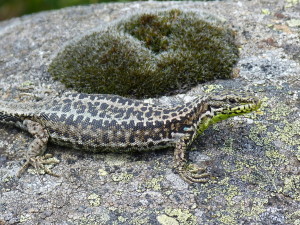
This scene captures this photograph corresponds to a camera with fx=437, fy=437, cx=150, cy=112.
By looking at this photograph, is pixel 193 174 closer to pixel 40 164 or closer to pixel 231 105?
pixel 231 105

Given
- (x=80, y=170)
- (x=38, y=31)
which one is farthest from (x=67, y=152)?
(x=38, y=31)

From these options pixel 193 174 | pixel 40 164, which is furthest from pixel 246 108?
pixel 40 164

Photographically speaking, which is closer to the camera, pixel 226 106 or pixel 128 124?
pixel 226 106

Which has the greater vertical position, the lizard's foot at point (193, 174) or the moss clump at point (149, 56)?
the moss clump at point (149, 56)

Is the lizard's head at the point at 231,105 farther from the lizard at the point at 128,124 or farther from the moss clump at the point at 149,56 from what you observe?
the moss clump at the point at 149,56

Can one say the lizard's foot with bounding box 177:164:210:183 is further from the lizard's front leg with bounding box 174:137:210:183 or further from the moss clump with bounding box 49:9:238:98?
the moss clump with bounding box 49:9:238:98

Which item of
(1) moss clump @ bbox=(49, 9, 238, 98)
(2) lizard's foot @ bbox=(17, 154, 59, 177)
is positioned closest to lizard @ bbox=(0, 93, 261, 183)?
(2) lizard's foot @ bbox=(17, 154, 59, 177)

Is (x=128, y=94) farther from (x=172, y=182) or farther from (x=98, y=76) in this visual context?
(x=172, y=182)

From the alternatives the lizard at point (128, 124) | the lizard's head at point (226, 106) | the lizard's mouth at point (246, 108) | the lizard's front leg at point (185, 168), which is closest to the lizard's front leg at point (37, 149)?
the lizard at point (128, 124)
